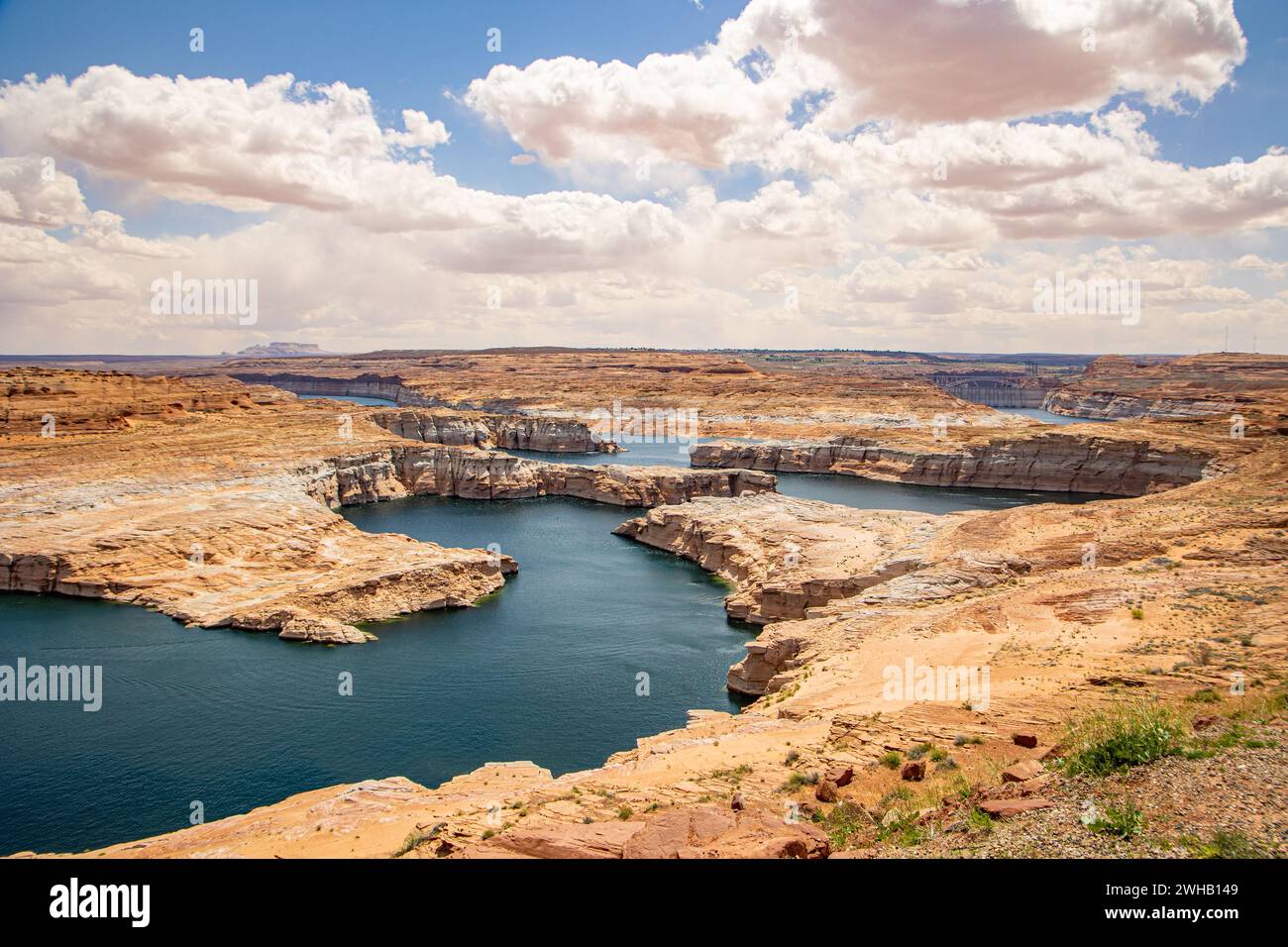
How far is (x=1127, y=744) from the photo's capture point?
16.5 metres

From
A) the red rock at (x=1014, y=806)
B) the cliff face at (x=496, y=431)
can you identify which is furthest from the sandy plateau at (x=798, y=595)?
the cliff face at (x=496, y=431)

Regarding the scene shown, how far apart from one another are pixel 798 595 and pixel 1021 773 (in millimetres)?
33675

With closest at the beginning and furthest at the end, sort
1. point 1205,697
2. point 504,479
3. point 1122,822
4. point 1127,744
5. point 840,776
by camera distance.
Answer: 1. point 1122,822
2. point 1127,744
3. point 840,776
4. point 1205,697
5. point 504,479

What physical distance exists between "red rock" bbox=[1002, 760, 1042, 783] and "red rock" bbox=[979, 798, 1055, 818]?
1568mm

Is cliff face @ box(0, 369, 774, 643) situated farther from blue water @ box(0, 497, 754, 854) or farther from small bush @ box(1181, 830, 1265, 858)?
small bush @ box(1181, 830, 1265, 858)

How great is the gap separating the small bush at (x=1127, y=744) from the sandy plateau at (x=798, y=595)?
0.47 m

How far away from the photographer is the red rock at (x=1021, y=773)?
17.0 m

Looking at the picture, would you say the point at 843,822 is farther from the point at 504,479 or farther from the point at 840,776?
the point at 504,479

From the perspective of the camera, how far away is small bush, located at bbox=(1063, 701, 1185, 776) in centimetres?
1619

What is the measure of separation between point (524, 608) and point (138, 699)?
23.5 m

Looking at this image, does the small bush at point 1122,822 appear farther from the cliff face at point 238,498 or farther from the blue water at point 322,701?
the cliff face at point 238,498

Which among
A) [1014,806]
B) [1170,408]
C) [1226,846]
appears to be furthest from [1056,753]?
[1170,408]

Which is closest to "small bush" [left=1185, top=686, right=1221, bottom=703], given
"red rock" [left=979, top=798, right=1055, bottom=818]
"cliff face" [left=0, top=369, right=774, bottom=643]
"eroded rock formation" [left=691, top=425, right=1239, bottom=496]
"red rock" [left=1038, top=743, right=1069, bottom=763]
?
"red rock" [left=1038, top=743, right=1069, bottom=763]

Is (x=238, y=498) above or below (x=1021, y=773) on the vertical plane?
above
